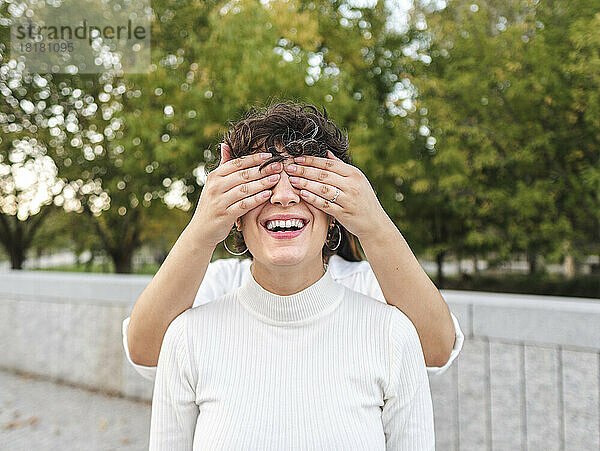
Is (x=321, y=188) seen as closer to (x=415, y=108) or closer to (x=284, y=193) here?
(x=284, y=193)

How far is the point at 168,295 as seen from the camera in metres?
1.37

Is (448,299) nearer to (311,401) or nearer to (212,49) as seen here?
(311,401)

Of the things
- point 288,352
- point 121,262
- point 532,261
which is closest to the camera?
point 288,352

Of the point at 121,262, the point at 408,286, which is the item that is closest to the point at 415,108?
the point at 408,286

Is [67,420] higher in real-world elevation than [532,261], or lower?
lower

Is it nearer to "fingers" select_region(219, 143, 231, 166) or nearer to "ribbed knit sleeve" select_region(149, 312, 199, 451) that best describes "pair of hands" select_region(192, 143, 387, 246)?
"fingers" select_region(219, 143, 231, 166)

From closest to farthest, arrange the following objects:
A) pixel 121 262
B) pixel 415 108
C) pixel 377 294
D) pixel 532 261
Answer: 1. pixel 377 294
2. pixel 415 108
3. pixel 532 261
4. pixel 121 262

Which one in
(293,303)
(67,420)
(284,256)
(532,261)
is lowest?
(67,420)

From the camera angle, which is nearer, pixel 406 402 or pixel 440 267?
pixel 406 402

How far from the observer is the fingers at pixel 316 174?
1198mm

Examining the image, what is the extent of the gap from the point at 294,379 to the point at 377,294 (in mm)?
493

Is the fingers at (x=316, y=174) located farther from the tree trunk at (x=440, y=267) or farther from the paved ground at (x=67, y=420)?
the tree trunk at (x=440, y=267)

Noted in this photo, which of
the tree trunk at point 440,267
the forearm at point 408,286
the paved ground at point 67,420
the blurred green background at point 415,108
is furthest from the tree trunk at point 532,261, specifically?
the forearm at point 408,286

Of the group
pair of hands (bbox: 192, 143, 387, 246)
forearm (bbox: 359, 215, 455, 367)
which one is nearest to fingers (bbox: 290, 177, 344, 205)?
pair of hands (bbox: 192, 143, 387, 246)
